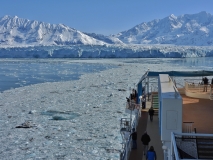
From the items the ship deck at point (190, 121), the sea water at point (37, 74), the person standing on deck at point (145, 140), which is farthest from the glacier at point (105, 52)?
the person standing on deck at point (145, 140)

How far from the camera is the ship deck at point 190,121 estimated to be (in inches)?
226

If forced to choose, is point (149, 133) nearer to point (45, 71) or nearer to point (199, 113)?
point (199, 113)

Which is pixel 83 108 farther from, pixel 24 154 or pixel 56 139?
pixel 24 154

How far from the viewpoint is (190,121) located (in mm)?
5844

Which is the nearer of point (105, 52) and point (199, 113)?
point (199, 113)

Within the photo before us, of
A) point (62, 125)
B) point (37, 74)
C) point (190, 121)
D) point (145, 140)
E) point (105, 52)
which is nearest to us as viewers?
point (190, 121)

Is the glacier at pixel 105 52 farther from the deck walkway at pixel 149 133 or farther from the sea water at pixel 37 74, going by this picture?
the deck walkway at pixel 149 133

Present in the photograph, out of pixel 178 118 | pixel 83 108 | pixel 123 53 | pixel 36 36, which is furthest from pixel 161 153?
pixel 36 36

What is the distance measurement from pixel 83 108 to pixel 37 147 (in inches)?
239

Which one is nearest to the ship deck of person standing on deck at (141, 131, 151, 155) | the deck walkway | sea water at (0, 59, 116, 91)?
the deck walkway

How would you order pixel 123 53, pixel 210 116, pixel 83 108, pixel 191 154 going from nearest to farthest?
pixel 191 154 → pixel 210 116 → pixel 83 108 → pixel 123 53

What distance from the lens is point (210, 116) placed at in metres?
6.32

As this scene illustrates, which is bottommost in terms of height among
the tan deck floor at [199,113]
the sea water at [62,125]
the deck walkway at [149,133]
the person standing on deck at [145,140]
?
the sea water at [62,125]

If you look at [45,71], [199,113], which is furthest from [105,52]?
[199,113]
